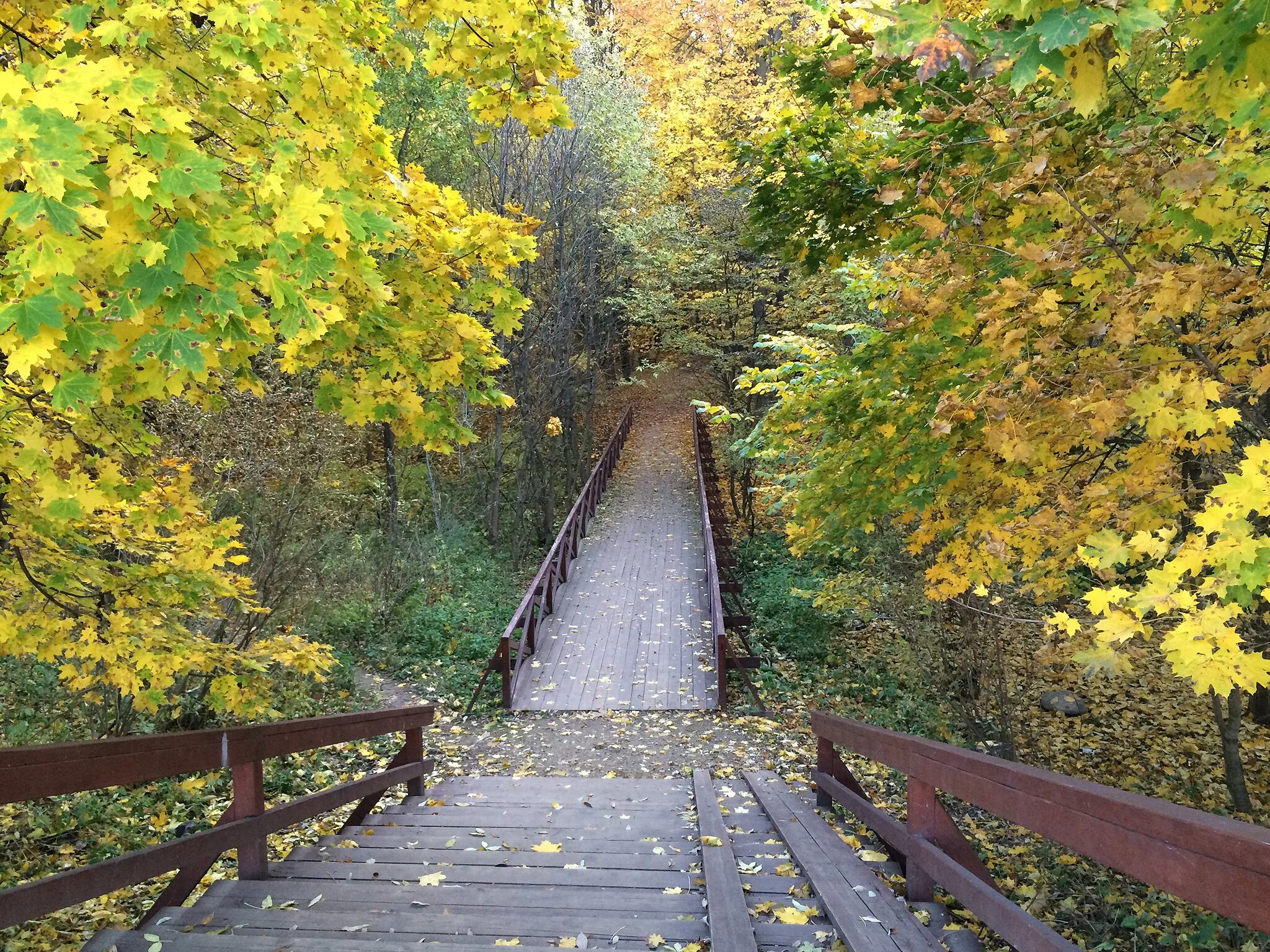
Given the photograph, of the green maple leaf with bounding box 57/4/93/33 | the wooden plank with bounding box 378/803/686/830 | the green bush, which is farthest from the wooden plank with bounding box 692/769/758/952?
the green bush

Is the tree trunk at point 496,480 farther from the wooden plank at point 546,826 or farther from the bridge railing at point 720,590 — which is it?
the wooden plank at point 546,826

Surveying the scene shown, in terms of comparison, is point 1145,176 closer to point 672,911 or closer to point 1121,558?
point 1121,558

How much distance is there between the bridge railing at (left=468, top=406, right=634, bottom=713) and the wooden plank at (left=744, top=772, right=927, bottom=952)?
15.0ft

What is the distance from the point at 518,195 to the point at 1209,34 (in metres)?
12.4

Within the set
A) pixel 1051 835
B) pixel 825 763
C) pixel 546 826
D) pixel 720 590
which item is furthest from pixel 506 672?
pixel 1051 835

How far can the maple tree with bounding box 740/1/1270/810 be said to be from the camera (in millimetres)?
2064

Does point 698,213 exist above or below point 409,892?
above

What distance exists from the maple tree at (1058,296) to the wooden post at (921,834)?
2.67ft

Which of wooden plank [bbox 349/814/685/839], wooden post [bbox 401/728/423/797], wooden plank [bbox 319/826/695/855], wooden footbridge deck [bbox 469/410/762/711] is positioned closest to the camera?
wooden plank [bbox 319/826/695/855]

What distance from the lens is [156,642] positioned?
14.8 ft

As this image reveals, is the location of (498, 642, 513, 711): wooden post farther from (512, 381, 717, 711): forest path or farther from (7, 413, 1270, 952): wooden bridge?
(7, 413, 1270, 952): wooden bridge

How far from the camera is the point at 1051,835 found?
2.05m

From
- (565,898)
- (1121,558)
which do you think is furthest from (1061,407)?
(565,898)

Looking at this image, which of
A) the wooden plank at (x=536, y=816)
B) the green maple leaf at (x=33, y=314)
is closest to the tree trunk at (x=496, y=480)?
the wooden plank at (x=536, y=816)
